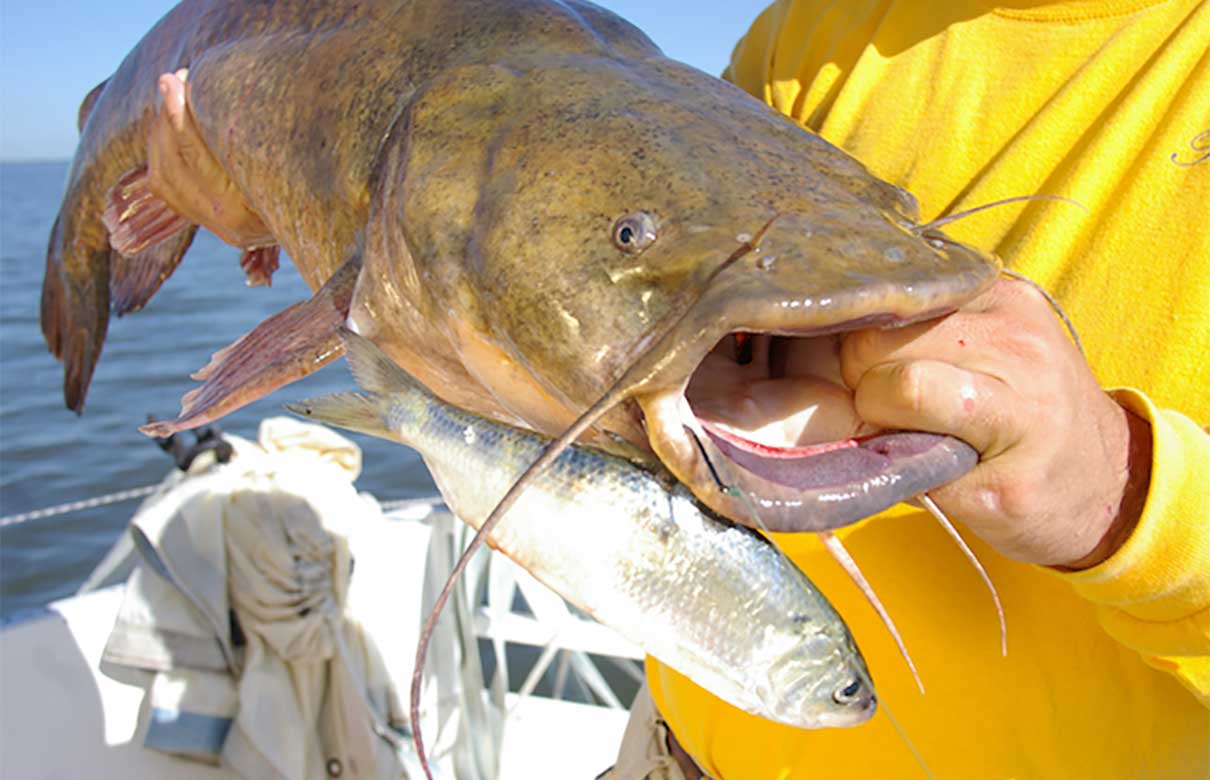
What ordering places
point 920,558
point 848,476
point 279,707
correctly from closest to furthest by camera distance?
point 848,476 → point 920,558 → point 279,707

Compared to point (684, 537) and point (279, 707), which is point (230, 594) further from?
point (684, 537)

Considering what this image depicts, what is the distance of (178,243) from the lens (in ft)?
9.12

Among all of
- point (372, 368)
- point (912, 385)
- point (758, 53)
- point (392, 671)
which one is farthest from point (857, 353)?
point (392, 671)

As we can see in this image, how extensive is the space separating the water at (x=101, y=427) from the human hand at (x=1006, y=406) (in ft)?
21.1

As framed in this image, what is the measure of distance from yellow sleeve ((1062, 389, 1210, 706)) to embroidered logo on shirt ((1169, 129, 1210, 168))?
0.47 metres

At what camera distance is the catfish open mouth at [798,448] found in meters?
0.84

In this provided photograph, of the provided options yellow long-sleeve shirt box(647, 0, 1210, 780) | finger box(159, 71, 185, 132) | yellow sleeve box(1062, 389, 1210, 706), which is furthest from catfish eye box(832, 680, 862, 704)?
finger box(159, 71, 185, 132)

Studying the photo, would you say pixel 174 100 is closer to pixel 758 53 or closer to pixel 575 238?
pixel 758 53

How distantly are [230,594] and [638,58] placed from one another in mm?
2714

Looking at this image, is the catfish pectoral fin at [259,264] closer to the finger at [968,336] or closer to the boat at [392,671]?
the boat at [392,671]

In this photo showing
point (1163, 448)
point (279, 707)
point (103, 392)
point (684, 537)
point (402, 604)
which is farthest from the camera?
point (103, 392)

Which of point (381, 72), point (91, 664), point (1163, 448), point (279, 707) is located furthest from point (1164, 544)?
point (91, 664)

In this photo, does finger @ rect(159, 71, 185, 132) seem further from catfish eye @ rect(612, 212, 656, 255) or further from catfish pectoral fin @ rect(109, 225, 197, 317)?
catfish eye @ rect(612, 212, 656, 255)

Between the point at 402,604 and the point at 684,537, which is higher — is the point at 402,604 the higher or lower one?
the lower one
